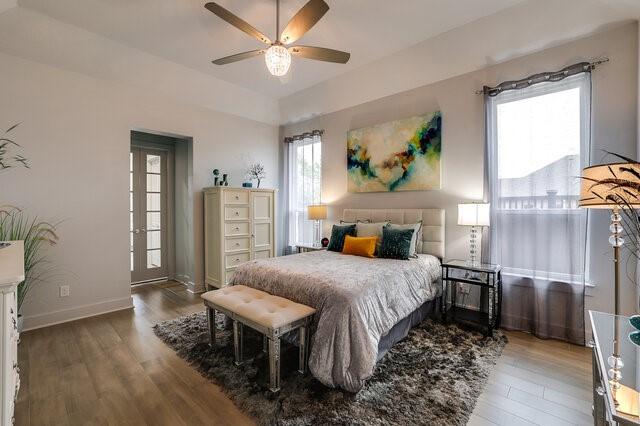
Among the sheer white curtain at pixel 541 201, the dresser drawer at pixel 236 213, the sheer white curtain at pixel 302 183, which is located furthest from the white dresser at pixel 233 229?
the sheer white curtain at pixel 541 201

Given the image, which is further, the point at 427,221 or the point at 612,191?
the point at 427,221

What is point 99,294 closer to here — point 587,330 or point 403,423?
point 403,423

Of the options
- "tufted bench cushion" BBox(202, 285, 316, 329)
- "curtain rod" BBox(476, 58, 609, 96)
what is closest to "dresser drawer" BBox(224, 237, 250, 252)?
"tufted bench cushion" BBox(202, 285, 316, 329)

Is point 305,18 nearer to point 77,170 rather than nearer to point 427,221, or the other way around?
point 427,221

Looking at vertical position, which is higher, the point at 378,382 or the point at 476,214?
the point at 476,214

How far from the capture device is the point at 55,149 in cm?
A: 318

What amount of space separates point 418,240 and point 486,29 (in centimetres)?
246

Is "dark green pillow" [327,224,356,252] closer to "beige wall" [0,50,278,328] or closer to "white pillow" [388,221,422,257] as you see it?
"white pillow" [388,221,422,257]

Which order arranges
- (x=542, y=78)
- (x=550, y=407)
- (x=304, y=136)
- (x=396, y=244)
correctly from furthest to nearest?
(x=304, y=136), (x=396, y=244), (x=542, y=78), (x=550, y=407)

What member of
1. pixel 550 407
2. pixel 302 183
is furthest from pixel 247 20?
pixel 550 407

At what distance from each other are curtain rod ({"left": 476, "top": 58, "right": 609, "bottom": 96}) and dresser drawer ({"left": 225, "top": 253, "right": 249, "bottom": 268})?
12.6ft

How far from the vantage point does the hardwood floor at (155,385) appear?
5.74 ft

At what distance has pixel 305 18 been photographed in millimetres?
2215

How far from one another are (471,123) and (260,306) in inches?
121
